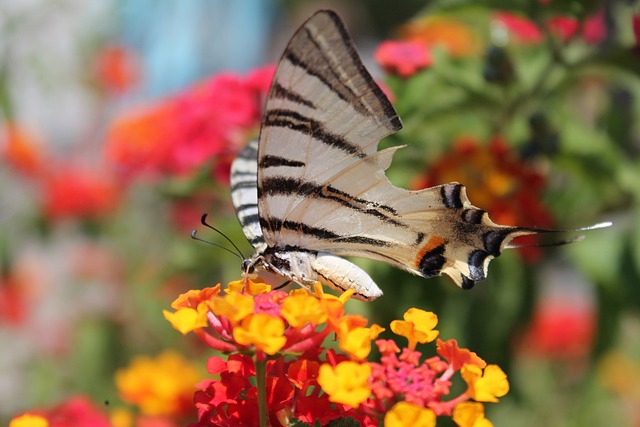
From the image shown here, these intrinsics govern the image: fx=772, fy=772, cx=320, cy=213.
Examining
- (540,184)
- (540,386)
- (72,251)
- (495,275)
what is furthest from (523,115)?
(72,251)

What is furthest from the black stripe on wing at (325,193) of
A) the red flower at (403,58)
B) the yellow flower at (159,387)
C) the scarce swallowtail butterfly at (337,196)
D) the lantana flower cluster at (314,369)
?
the yellow flower at (159,387)

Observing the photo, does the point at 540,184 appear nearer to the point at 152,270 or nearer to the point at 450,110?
the point at 450,110

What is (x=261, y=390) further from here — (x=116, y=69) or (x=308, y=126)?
(x=116, y=69)

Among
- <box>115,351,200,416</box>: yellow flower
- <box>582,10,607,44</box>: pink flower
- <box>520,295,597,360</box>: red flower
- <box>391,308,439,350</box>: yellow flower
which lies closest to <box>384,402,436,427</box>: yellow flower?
<box>391,308,439,350</box>: yellow flower

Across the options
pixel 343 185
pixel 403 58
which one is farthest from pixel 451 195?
pixel 403 58

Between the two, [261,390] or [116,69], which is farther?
[116,69]

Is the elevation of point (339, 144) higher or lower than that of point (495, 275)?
higher

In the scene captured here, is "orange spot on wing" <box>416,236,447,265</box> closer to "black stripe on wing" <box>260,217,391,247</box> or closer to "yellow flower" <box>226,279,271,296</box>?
"black stripe on wing" <box>260,217,391,247</box>
